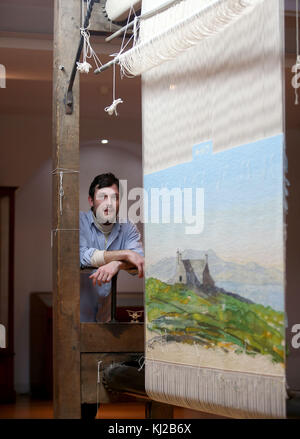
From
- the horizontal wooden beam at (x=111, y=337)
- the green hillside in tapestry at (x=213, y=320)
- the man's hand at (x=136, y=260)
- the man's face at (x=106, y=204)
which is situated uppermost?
the man's face at (x=106, y=204)

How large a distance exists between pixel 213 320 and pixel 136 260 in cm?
71

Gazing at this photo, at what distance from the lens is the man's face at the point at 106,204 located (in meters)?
3.23

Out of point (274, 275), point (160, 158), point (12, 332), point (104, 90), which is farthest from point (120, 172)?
point (274, 275)

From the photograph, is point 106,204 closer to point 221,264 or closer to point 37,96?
point 221,264

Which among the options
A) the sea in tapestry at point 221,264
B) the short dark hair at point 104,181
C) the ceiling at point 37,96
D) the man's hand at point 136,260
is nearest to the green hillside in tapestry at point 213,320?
the sea in tapestry at point 221,264

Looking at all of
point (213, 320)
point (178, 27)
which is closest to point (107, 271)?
point (213, 320)

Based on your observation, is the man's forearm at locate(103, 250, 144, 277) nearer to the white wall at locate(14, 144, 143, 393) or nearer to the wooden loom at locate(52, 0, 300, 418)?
the wooden loom at locate(52, 0, 300, 418)

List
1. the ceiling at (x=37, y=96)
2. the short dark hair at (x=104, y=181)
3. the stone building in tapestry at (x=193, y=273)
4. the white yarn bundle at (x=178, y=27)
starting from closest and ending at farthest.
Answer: the white yarn bundle at (x=178, y=27), the stone building in tapestry at (x=193, y=273), the short dark hair at (x=104, y=181), the ceiling at (x=37, y=96)

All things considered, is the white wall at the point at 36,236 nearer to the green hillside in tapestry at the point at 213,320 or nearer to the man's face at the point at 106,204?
the man's face at the point at 106,204

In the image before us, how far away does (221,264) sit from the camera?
2357 mm

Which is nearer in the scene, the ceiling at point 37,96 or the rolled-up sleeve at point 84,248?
the rolled-up sleeve at point 84,248

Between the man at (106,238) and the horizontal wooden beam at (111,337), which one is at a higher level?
the man at (106,238)

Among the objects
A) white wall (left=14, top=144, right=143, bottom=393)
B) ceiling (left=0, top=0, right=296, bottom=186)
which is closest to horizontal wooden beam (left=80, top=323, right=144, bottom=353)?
ceiling (left=0, top=0, right=296, bottom=186)

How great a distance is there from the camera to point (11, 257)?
739 cm
